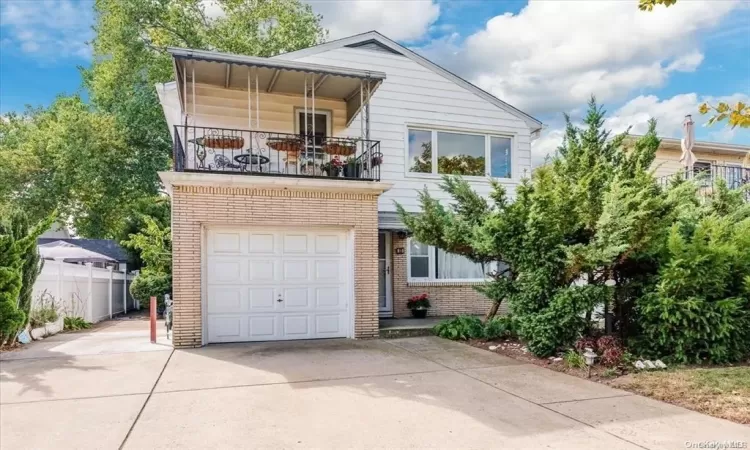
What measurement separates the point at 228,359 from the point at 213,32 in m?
20.2

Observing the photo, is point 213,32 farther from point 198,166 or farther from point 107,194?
point 198,166

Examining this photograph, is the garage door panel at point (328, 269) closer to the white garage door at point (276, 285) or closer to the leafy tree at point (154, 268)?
the white garage door at point (276, 285)

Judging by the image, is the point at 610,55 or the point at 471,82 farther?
the point at 471,82

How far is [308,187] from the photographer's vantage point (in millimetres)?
10062

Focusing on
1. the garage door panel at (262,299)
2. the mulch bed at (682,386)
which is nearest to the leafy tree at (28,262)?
the garage door panel at (262,299)

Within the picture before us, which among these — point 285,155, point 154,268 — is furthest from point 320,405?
point 154,268

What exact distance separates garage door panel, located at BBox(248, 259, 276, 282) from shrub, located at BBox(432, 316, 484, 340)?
372 centimetres

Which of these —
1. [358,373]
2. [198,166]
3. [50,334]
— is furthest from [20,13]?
[358,373]

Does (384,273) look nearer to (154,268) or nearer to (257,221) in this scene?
(257,221)

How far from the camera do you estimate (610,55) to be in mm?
10805

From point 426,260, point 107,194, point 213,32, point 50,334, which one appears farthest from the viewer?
point 213,32

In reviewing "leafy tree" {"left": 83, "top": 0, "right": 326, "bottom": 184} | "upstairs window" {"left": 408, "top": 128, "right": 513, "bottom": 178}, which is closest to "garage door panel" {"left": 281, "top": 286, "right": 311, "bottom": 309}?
"upstairs window" {"left": 408, "top": 128, "right": 513, "bottom": 178}

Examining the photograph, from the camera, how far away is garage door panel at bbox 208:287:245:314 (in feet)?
31.8

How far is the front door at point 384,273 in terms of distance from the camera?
1320cm
